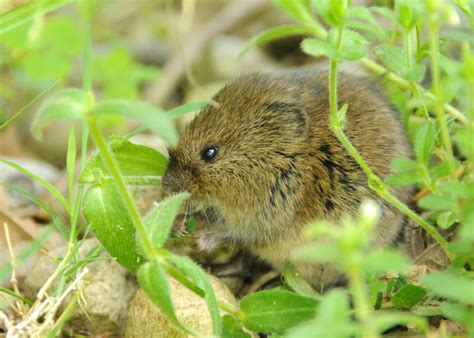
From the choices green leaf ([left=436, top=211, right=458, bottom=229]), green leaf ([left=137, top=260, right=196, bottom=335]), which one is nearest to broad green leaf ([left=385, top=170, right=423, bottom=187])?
green leaf ([left=436, top=211, right=458, bottom=229])

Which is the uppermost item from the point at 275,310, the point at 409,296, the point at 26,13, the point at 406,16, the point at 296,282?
the point at 26,13

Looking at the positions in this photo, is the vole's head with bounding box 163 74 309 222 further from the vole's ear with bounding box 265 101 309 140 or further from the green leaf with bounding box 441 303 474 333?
the green leaf with bounding box 441 303 474 333

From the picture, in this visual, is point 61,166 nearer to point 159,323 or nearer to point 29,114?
point 29,114

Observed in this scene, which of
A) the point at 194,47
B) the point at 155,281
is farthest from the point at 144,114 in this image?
the point at 194,47

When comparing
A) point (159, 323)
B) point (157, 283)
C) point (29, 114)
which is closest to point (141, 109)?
point (157, 283)

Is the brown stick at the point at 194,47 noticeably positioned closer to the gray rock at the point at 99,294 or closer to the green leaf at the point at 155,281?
the gray rock at the point at 99,294

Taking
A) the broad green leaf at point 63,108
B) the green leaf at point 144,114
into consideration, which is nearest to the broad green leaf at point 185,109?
the broad green leaf at point 63,108

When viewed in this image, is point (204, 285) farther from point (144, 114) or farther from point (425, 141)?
point (425, 141)
